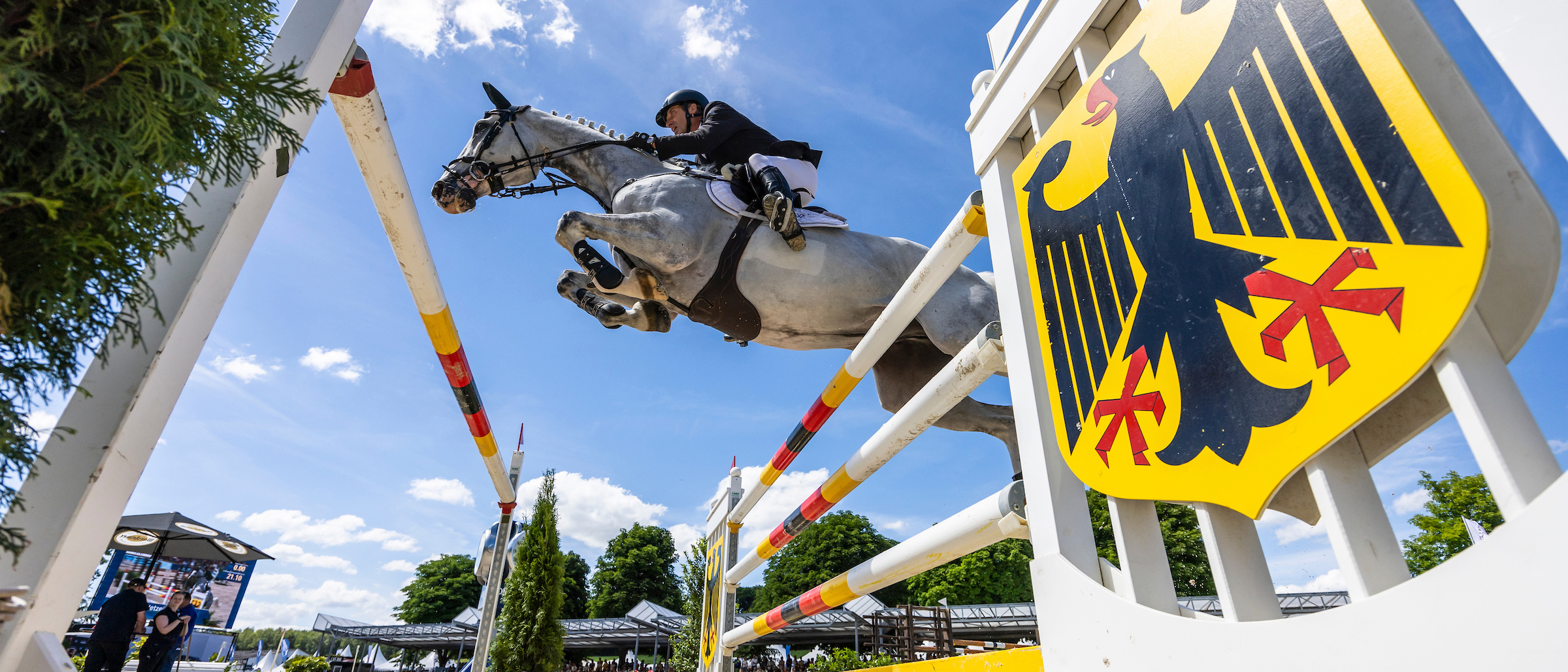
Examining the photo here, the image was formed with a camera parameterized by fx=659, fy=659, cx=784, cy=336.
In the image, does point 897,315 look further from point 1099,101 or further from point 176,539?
point 176,539

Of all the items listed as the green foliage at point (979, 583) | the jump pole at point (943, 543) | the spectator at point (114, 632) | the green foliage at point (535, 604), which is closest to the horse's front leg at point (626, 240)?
the jump pole at point (943, 543)

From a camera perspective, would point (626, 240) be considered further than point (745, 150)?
No

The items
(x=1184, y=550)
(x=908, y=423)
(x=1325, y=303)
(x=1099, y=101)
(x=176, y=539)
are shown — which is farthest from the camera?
(x=1184, y=550)

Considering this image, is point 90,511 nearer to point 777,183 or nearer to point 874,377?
point 777,183

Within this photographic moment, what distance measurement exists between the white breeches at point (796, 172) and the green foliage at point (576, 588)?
2943cm

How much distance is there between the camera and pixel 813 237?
2590mm

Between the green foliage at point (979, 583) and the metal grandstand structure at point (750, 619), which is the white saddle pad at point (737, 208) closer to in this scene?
the metal grandstand structure at point (750, 619)

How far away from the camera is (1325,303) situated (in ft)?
1.96

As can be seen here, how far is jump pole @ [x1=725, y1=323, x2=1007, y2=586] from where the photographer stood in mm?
1312

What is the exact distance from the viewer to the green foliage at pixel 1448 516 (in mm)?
10445

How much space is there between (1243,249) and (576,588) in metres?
33.5

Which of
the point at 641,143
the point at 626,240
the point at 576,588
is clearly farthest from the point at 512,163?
the point at 576,588

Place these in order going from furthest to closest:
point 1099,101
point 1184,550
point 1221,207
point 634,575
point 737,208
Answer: point 634,575 < point 1184,550 < point 737,208 < point 1099,101 < point 1221,207

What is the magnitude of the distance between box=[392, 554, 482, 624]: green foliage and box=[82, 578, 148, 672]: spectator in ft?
107
